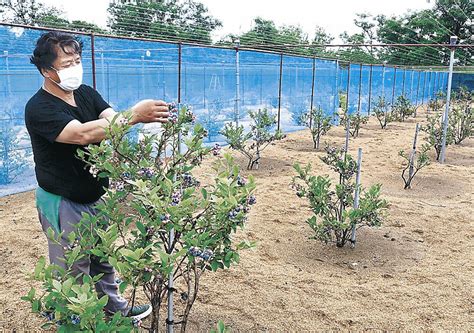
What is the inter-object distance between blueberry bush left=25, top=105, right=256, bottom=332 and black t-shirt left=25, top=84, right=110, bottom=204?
22cm

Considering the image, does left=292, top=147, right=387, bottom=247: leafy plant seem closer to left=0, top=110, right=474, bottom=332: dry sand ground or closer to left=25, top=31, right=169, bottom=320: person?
left=0, top=110, right=474, bottom=332: dry sand ground

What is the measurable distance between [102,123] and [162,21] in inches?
659

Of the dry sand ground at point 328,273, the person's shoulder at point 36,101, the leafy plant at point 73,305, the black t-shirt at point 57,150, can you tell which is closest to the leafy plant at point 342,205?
the dry sand ground at point 328,273

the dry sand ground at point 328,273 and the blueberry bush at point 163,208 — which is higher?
the blueberry bush at point 163,208

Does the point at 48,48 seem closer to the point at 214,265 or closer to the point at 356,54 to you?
the point at 214,265

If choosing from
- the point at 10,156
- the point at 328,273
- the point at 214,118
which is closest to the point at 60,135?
the point at 328,273

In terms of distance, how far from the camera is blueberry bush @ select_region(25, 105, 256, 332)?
177 cm

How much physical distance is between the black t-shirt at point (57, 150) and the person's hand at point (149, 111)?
361mm

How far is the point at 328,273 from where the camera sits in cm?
381

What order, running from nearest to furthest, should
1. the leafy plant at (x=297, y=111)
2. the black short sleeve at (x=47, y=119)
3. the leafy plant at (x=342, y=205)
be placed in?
the black short sleeve at (x=47, y=119) → the leafy plant at (x=342, y=205) → the leafy plant at (x=297, y=111)

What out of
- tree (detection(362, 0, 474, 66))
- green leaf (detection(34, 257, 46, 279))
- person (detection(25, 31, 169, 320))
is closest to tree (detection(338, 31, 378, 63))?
tree (detection(362, 0, 474, 66))

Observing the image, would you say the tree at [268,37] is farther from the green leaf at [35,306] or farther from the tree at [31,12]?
the green leaf at [35,306]

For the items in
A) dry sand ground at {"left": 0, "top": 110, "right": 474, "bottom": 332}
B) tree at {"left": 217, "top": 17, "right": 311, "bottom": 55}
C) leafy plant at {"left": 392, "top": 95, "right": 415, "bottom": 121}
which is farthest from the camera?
tree at {"left": 217, "top": 17, "right": 311, "bottom": 55}

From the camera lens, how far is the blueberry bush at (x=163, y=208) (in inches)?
69.7
